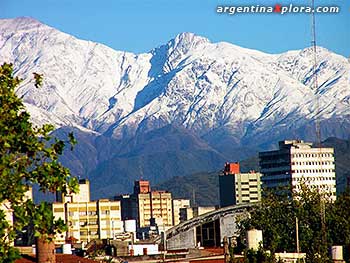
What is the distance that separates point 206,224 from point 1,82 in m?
124

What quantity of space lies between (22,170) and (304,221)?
96.0 m

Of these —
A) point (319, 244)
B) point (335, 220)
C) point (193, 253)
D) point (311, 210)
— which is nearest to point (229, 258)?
point (193, 253)

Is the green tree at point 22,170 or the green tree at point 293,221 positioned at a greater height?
the green tree at point 293,221

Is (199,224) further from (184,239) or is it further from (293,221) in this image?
(293,221)

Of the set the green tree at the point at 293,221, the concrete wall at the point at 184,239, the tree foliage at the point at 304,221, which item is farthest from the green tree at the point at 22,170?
the concrete wall at the point at 184,239

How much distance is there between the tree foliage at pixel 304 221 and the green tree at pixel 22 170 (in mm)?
67165

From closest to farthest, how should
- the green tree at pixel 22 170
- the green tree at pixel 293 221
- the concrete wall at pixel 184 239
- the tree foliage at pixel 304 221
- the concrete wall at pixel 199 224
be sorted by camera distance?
the green tree at pixel 22 170
the tree foliage at pixel 304 221
the green tree at pixel 293 221
the concrete wall at pixel 184 239
the concrete wall at pixel 199 224

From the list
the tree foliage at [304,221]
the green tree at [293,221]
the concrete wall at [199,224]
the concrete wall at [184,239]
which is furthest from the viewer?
the concrete wall at [199,224]

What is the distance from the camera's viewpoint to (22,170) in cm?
2950

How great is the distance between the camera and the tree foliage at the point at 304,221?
109m

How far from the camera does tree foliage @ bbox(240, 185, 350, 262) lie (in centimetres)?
10922

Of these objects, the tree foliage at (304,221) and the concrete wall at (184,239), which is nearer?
the tree foliage at (304,221)

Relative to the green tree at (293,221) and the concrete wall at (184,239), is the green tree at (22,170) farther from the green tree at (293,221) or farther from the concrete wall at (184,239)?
the concrete wall at (184,239)

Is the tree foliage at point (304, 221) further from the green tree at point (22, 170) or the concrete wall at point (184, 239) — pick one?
the green tree at point (22, 170)
